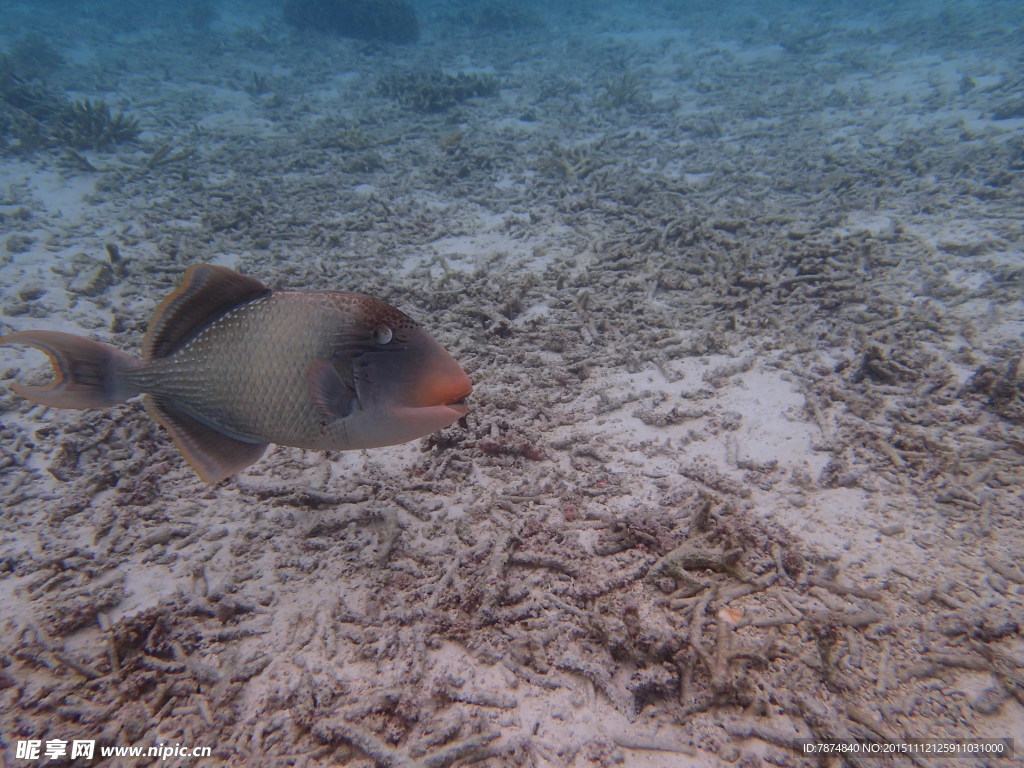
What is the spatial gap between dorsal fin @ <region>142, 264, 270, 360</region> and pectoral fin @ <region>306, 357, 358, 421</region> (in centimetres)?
47

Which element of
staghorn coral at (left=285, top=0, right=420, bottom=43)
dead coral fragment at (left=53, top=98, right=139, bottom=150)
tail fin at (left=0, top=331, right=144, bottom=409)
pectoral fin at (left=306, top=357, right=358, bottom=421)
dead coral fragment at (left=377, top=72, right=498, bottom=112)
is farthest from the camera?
staghorn coral at (left=285, top=0, right=420, bottom=43)

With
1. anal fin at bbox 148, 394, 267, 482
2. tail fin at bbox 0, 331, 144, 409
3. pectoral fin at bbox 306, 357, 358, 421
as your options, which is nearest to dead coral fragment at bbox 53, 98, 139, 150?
tail fin at bbox 0, 331, 144, 409

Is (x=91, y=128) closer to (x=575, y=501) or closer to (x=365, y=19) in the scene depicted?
(x=575, y=501)

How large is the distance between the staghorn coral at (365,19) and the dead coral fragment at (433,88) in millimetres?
6800

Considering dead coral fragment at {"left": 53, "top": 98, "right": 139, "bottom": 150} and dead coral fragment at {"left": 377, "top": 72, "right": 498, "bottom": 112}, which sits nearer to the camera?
dead coral fragment at {"left": 53, "top": 98, "right": 139, "bottom": 150}

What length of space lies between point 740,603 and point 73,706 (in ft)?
8.53

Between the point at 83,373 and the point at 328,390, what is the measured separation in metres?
1.04

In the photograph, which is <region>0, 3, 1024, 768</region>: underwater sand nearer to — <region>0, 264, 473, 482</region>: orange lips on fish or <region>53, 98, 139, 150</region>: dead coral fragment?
<region>0, 264, 473, 482</region>: orange lips on fish

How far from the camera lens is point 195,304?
6.54 feet

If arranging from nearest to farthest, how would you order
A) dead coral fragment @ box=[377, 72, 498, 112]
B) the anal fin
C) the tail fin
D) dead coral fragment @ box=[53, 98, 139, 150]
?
the tail fin < the anal fin < dead coral fragment @ box=[53, 98, 139, 150] < dead coral fragment @ box=[377, 72, 498, 112]

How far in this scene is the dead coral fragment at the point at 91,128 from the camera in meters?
8.60

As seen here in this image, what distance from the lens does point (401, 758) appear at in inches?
65.8

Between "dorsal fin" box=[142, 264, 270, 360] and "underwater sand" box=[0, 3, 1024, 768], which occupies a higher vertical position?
"dorsal fin" box=[142, 264, 270, 360]

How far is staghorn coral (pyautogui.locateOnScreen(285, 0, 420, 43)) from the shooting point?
17.6 metres
